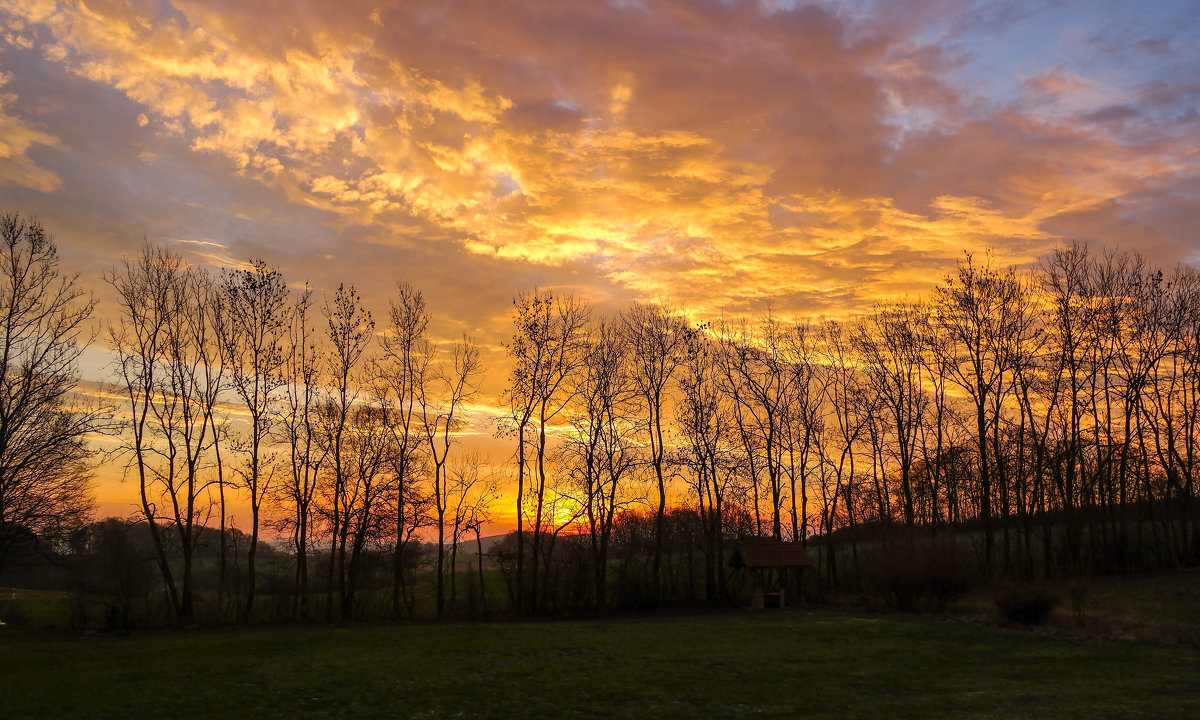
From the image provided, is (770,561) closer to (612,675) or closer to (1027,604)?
(1027,604)

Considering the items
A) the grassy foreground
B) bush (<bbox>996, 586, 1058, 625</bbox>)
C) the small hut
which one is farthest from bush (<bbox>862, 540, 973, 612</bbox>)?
the small hut

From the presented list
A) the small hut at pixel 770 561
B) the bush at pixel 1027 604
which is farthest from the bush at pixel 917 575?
the small hut at pixel 770 561

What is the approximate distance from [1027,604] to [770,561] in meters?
16.1

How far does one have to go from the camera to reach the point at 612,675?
16.2 m

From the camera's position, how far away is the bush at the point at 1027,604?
23.6 metres

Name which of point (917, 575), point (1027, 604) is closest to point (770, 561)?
point (917, 575)

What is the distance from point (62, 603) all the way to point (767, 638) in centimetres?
3628

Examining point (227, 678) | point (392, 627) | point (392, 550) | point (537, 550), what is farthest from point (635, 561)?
point (227, 678)

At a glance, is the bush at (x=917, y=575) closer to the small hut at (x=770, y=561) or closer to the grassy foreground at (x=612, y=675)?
the grassy foreground at (x=612, y=675)

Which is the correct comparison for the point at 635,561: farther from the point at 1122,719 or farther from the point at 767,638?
the point at 1122,719

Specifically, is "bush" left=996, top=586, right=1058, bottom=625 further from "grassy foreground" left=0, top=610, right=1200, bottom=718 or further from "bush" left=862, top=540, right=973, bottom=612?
"bush" left=862, top=540, right=973, bottom=612

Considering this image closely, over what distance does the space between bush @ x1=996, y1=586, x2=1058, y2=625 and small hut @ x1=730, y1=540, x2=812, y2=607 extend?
1457 centimetres

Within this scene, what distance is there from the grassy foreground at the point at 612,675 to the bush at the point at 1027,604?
1279 millimetres

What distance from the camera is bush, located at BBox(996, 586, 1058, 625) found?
23.6m
